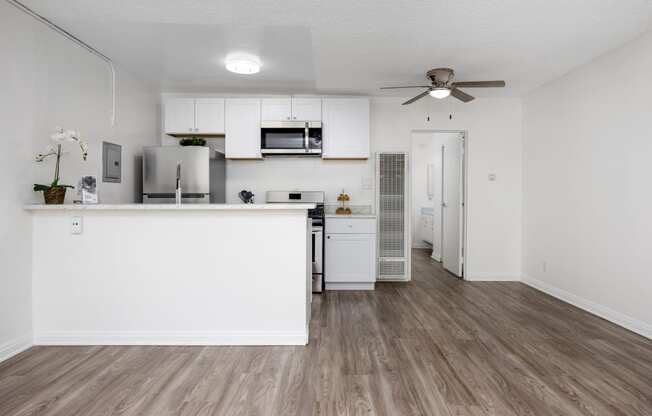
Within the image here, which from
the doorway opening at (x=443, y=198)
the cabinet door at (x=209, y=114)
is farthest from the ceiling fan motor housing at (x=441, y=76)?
the cabinet door at (x=209, y=114)

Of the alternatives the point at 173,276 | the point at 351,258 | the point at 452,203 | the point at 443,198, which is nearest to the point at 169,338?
the point at 173,276

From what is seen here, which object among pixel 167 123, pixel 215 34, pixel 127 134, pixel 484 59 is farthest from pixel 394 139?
pixel 127 134

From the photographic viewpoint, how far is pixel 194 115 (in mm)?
4359

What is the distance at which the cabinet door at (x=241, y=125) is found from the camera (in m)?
4.36

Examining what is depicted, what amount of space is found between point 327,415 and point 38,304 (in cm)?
233

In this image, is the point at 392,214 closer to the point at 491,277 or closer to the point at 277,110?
the point at 491,277

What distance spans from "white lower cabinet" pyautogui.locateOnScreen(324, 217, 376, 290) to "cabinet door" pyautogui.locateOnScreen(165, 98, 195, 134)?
7.04 ft

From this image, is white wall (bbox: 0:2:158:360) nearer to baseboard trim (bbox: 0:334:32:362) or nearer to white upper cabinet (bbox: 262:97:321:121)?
baseboard trim (bbox: 0:334:32:362)

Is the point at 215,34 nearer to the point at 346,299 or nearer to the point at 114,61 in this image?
the point at 114,61

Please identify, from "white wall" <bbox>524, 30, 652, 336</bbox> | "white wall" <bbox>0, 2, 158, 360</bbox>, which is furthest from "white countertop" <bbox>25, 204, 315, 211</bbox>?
"white wall" <bbox>524, 30, 652, 336</bbox>

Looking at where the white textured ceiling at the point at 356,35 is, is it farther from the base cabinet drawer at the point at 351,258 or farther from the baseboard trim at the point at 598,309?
the baseboard trim at the point at 598,309

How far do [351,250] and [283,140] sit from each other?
5.34ft

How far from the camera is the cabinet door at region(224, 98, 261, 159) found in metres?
4.36

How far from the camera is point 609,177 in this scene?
318 cm
